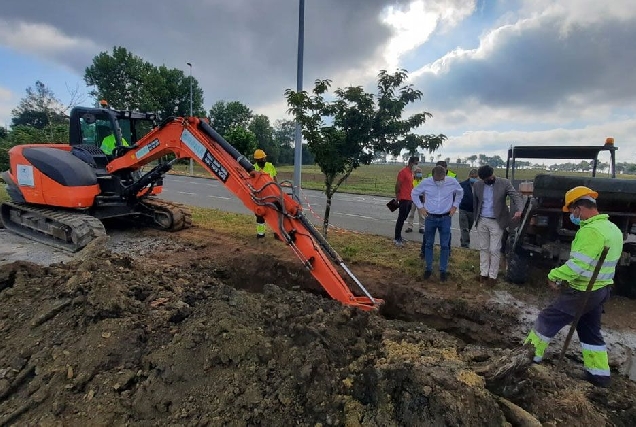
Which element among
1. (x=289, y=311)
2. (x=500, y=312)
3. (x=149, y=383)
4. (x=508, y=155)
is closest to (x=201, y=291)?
(x=289, y=311)

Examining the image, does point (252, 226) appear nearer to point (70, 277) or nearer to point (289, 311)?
point (70, 277)

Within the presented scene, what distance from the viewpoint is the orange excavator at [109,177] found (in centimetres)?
547

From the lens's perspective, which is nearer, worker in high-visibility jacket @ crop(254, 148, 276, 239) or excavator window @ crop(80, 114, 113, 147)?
worker in high-visibility jacket @ crop(254, 148, 276, 239)

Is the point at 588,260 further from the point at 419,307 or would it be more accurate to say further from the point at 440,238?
the point at 440,238

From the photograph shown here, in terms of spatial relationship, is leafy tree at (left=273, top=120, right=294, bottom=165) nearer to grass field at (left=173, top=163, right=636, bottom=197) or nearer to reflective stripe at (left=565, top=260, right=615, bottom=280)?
grass field at (left=173, top=163, right=636, bottom=197)

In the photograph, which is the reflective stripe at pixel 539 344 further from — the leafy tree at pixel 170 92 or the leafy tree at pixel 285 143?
the leafy tree at pixel 285 143

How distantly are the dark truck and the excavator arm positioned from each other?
2.66 meters

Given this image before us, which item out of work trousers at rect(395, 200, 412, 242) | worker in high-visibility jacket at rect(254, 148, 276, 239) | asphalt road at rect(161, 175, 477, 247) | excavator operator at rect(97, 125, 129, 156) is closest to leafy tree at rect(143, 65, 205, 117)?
asphalt road at rect(161, 175, 477, 247)

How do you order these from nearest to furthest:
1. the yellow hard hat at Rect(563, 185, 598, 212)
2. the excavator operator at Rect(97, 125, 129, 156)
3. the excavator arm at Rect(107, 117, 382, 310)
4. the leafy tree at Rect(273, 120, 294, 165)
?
the yellow hard hat at Rect(563, 185, 598, 212)
the excavator arm at Rect(107, 117, 382, 310)
the excavator operator at Rect(97, 125, 129, 156)
the leafy tree at Rect(273, 120, 294, 165)

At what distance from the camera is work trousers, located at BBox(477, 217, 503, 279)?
6039 millimetres

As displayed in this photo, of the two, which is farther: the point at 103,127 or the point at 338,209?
the point at 338,209

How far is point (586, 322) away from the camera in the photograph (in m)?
3.80

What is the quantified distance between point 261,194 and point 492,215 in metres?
3.52

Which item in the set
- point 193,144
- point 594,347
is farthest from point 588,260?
point 193,144
